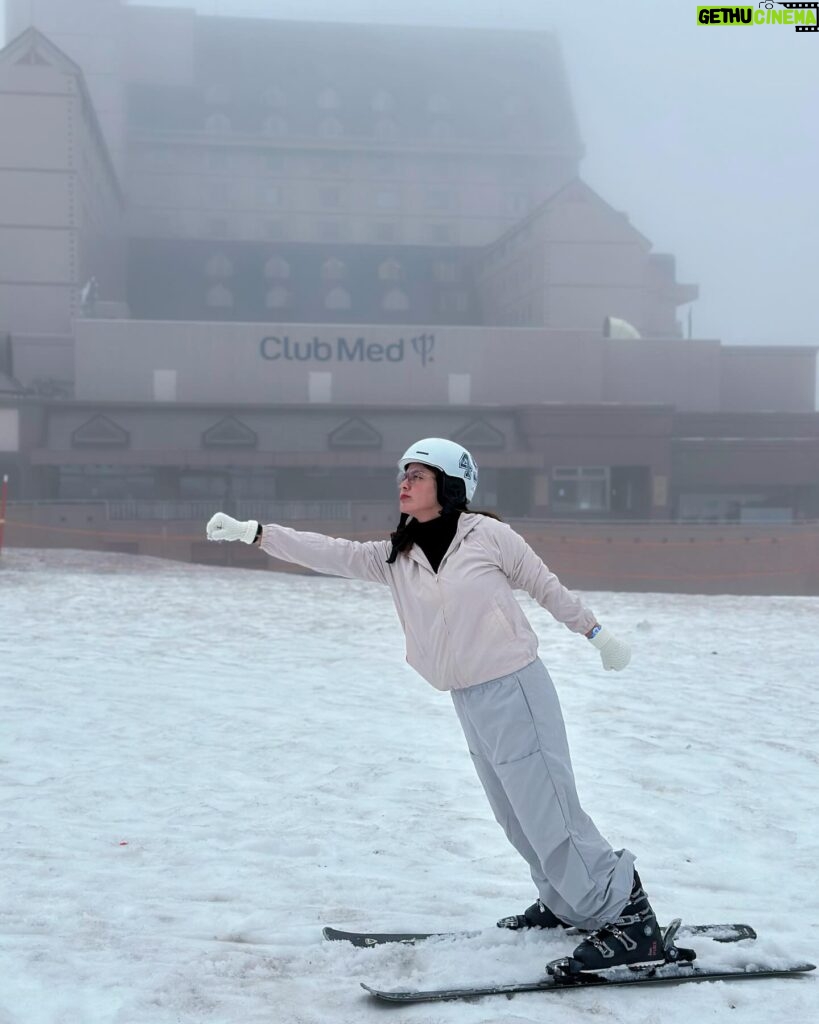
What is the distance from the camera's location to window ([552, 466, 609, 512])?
3534cm

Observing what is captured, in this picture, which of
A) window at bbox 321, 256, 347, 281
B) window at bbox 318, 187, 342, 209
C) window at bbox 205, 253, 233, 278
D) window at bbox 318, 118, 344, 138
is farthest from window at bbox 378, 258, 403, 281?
window at bbox 318, 118, 344, 138

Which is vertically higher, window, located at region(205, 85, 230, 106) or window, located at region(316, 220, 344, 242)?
window, located at region(205, 85, 230, 106)

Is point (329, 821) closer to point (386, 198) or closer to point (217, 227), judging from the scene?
point (217, 227)

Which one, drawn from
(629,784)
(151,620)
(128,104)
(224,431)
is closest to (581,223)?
(224,431)

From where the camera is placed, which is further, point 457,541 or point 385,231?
point 385,231

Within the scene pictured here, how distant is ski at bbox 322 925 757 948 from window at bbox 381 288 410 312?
2055 inches

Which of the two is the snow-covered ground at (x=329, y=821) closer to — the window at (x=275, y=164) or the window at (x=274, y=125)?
the window at (x=275, y=164)

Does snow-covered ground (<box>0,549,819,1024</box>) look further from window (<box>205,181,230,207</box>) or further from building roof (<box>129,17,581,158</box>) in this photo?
building roof (<box>129,17,581,158</box>)

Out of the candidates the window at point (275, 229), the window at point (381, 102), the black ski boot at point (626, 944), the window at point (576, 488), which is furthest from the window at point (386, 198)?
Answer: the black ski boot at point (626, 944)

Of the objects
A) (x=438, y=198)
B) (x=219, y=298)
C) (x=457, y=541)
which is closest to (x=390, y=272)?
(x=219, y=298)

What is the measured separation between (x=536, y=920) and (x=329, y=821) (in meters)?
1.97

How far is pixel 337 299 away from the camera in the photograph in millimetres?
54656

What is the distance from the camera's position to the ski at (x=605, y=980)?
3627 millimetres

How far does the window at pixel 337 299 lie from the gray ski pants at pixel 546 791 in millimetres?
51993
